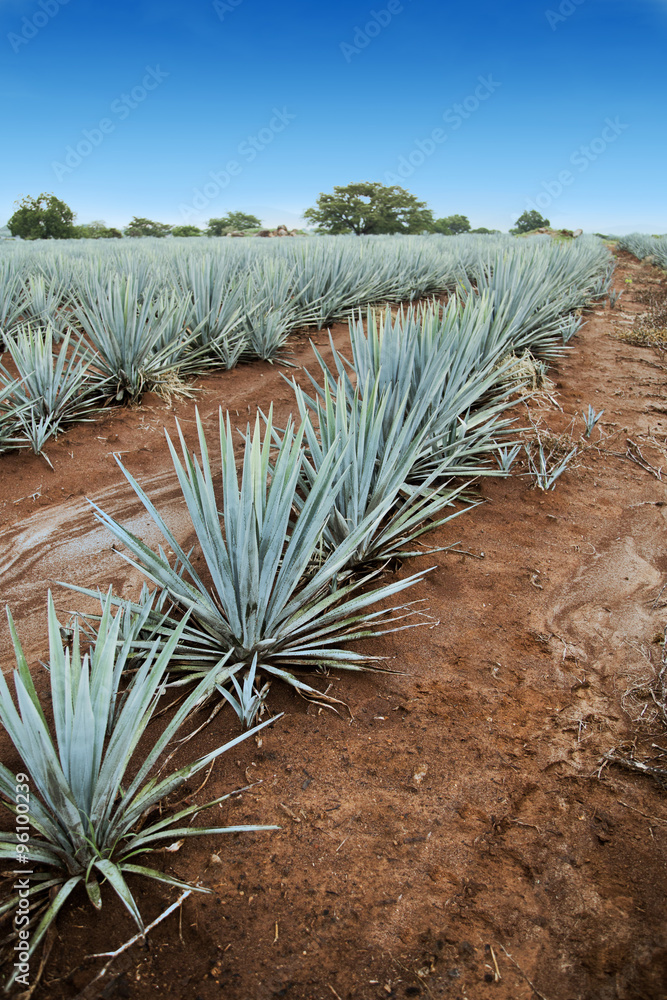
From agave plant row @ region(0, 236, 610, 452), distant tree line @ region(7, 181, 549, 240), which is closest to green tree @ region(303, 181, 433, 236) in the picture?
distant tree line @ region(7, 181, 549, 240)

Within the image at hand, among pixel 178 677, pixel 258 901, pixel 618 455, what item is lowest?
pixel 258 901

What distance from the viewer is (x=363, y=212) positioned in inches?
1510

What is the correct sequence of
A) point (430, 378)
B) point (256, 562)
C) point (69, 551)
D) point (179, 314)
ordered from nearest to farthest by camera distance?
point (256, 562) → point (69, 551) → point (430, 378) → point (179, 314)

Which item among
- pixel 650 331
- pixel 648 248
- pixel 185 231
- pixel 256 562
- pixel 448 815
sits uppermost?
pixel 185 231

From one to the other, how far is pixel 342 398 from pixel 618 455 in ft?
6.89

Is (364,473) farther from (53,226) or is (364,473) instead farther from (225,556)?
(53,226)

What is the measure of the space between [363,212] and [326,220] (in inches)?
104

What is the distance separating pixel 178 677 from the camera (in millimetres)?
1696

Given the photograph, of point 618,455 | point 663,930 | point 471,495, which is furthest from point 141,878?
point 618,455

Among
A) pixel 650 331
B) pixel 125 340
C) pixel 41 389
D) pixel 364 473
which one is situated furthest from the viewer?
pixel 650 331

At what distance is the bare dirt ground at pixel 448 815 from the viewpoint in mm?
1096

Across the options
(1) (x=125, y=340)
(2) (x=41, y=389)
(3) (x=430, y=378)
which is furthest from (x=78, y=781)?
(1) (x=125, y=340)

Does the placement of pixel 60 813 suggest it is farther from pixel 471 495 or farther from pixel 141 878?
pixel 471 495

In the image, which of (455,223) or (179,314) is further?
(455,223)
